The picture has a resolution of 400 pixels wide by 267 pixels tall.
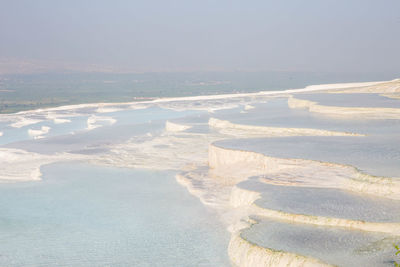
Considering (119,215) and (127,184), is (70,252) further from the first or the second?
(127,184)

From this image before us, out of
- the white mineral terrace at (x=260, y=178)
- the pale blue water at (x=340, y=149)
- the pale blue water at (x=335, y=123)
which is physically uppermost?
the pale blue water at (x=335, y=123)

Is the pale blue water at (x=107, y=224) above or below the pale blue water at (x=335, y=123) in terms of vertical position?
below

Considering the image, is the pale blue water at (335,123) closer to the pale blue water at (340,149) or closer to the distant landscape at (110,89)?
the pale blue water at (340,149)

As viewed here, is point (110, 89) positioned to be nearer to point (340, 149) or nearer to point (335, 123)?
point (335, 123)

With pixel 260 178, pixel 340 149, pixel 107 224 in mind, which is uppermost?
pixel 340 149

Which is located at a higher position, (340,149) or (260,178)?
(340,149)

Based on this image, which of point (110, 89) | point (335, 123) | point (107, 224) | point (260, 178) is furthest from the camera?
point (110, 89)

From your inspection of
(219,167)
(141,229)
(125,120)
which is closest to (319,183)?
(141,229)

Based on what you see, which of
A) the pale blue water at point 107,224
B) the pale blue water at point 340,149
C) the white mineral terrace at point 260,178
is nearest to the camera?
the white mineral terrace at point 260,178

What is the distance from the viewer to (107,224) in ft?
37.0

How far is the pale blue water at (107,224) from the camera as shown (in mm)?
9352

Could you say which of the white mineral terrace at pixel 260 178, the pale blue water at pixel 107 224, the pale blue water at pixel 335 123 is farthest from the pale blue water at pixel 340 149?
the pale blue water at pixel 107 224

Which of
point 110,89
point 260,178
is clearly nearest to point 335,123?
point 260,178

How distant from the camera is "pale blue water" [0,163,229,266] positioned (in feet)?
30.7
